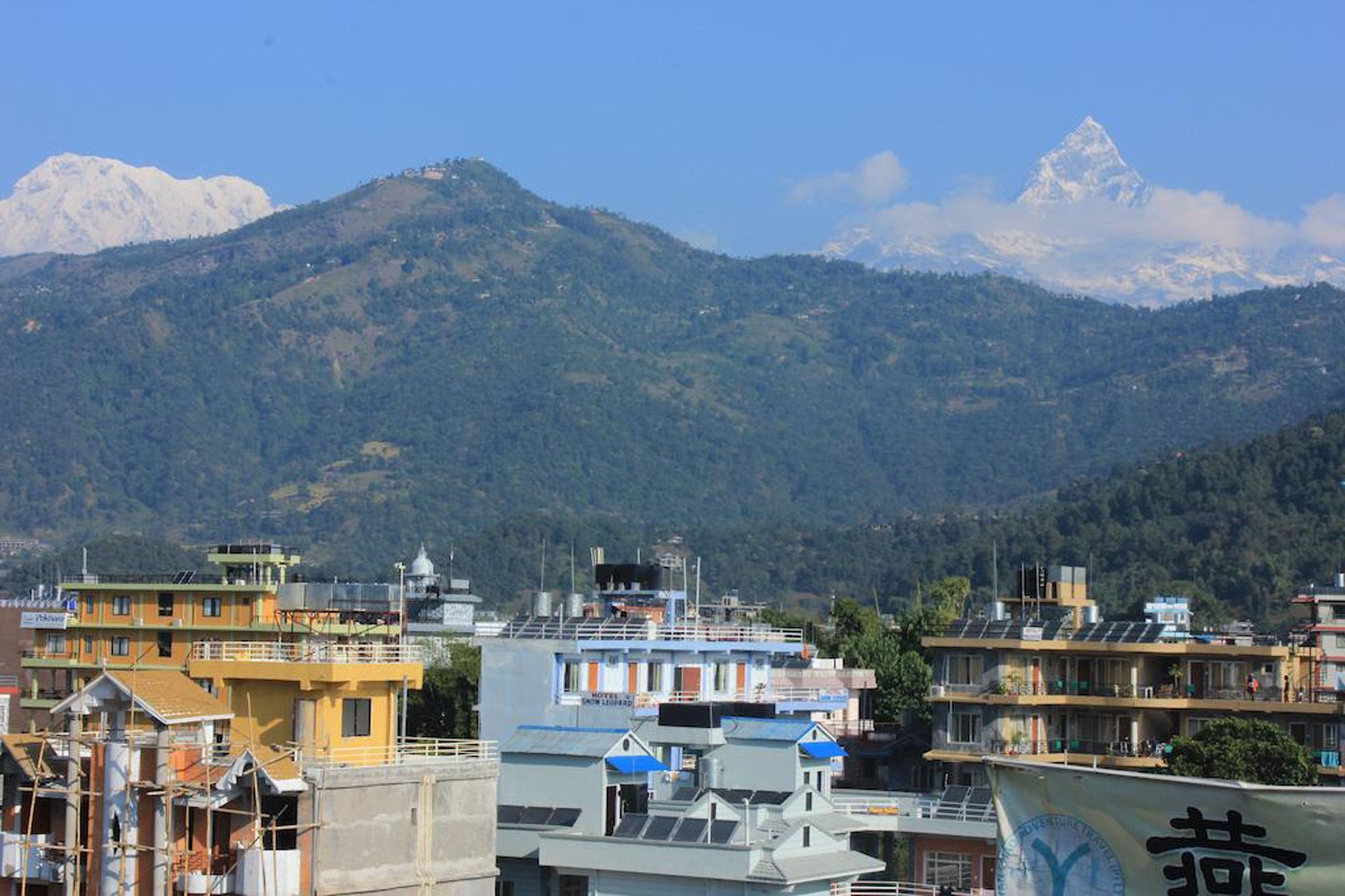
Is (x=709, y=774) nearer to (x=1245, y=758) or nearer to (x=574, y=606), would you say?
(x=1245, y=758)

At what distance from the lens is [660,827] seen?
4300 centimetres

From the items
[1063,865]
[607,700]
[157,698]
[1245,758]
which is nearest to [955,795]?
[1245,758]

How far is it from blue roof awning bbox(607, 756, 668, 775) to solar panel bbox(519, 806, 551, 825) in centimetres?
158

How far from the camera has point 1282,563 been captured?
179m

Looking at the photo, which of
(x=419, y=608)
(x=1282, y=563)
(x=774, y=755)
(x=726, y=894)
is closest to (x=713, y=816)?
(x=726, y=894)

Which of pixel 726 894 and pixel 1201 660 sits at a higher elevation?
pixel 1201 660

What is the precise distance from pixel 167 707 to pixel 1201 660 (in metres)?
34.5

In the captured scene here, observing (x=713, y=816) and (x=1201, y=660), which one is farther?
(x=1201, y=660)

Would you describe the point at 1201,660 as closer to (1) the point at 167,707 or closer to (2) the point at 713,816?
(2) the point at 713,816

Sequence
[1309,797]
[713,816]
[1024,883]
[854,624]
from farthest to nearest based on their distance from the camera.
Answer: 1. [854,624]
2. [713,816]
3. [1024,883]
4. [1309,797]

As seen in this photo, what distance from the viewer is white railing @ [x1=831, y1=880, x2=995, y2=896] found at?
4416 centimetres

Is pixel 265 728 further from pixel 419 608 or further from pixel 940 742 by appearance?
pixel 419 608

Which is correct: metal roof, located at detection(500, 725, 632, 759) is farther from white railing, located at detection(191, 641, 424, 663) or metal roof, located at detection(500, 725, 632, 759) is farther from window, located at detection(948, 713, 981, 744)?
window, located at detection(948, 713, 981, 744)

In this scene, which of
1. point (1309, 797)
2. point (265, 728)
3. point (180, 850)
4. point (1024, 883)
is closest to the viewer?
point (1309, 797)
